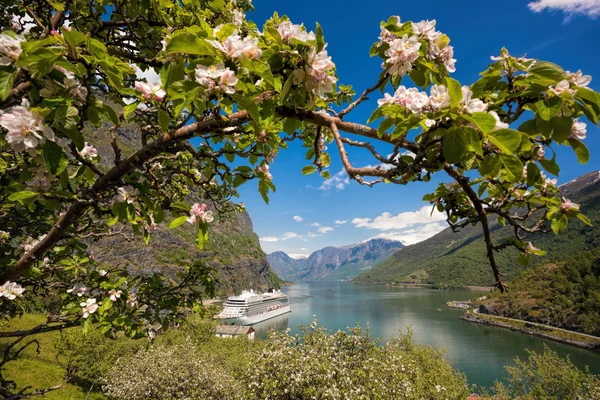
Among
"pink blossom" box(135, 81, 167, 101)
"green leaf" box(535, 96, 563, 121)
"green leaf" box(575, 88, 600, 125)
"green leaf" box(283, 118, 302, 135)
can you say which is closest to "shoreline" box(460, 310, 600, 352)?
"green leaf" box(575, 88, 600, 125)

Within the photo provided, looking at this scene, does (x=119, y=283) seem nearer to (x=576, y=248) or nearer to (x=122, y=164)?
(x=122, y=164)

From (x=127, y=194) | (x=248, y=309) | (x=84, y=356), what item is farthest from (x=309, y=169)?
(x=248, y=309)

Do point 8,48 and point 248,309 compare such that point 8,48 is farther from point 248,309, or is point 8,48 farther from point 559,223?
point 248,309

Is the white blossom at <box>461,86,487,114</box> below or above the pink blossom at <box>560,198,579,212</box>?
above

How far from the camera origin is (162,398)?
618 inches

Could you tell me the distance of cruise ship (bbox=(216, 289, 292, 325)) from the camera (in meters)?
59.7

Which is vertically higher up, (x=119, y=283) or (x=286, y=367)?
(x=119, y=283)

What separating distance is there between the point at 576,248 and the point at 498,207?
138284 millimetres

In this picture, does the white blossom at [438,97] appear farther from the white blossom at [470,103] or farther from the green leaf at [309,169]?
the green leaf at [309,169]

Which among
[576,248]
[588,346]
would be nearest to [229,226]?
[588,346]

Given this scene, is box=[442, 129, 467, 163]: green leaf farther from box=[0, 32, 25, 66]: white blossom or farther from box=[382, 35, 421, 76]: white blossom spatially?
box=[0, 32, 25, 66]: white blossom

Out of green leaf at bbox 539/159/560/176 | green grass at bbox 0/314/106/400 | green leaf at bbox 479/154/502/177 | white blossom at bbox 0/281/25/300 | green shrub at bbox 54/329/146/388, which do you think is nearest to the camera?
green leaf at bbox 479/154/502/177

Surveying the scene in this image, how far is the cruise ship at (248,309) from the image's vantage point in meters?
59.7

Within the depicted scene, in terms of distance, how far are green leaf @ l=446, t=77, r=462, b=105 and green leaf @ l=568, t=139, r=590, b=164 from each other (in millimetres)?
657
